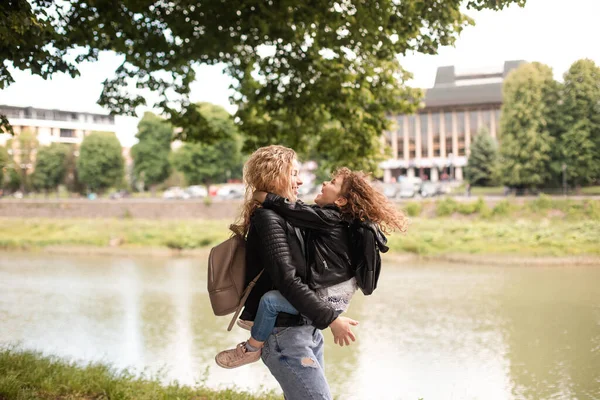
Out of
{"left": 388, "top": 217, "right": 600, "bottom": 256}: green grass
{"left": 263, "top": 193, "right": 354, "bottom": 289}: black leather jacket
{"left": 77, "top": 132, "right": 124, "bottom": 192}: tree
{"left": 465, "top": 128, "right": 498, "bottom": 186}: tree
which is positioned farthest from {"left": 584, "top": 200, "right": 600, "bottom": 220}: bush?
{"left": 77, "top": 132, "right": 124, "bottom": 192}: tree

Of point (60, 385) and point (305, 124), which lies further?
point (305, 124)

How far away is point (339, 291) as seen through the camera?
2.64m

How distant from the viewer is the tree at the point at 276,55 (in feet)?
27.1

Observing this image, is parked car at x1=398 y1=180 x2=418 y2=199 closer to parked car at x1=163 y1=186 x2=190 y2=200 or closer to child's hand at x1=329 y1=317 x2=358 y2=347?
parked car at x1=163 y1=186 x2=190 y2=200

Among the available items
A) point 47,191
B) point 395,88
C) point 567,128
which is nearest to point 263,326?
point 395,88

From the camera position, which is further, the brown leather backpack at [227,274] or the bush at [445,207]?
the bush at [445,207]

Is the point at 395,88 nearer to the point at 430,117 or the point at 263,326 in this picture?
the point at 263,326

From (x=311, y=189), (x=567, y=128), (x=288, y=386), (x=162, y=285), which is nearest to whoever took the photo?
(x=288, y=386)

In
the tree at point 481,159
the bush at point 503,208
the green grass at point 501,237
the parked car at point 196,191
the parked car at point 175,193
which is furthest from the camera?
the parked car at point 196,191

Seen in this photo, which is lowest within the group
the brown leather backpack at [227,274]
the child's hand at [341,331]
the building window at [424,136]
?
the child's hand at [341,331]

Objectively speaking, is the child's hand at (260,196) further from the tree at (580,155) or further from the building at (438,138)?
the building at (438,138)

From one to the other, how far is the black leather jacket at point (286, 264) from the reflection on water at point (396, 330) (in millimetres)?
4320

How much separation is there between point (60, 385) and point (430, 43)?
5749 mm

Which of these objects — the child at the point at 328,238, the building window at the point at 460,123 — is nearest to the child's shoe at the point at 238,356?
the child at the point at 328,238
